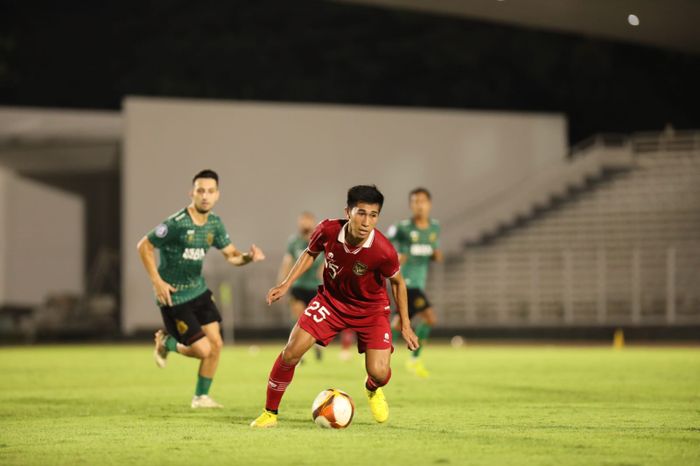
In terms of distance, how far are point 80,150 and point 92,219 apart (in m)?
7.16

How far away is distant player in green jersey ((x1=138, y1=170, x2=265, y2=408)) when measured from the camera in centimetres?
1055

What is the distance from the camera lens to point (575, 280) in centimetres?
2930

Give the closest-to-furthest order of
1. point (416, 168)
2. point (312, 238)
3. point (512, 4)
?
point (312, 238)
point (512, 4)
point (416, 168)

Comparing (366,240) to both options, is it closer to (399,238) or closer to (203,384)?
(203,384)

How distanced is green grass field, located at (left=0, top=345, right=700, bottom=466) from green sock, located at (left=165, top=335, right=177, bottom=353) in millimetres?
550

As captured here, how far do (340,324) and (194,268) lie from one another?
7.94ft

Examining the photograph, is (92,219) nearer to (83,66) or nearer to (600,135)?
(83,66)

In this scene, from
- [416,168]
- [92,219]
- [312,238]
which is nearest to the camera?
[312,238]

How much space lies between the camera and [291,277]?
8656 millimetres

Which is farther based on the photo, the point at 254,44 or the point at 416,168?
the point at 254,44

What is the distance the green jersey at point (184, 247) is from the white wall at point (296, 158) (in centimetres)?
1948

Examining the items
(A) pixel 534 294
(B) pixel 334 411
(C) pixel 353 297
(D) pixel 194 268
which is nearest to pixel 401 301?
(C) pixel 353 297

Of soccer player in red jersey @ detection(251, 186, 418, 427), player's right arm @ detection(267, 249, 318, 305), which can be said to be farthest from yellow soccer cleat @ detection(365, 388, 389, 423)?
player's right arm @ detection(267, 249, 318, 305)

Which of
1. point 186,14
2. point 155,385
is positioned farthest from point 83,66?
point 155,385
